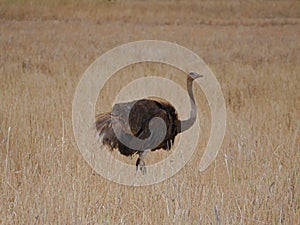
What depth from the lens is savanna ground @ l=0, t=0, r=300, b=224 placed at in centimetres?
303

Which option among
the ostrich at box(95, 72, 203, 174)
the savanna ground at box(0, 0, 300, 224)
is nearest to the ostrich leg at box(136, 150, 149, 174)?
the ostrich at box(95, 72, 203, 174)

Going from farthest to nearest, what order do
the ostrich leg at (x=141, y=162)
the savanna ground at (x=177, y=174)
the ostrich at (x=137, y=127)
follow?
the ostrich at (x=137, y=127) < the ostrich leg at (x=141, y=162) < the savanna ground at (x=177, y=174)

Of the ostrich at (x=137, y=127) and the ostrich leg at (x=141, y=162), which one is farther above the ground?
the ostrich at (x=137, y=127)

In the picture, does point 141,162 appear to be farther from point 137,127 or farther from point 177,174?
point 177,174

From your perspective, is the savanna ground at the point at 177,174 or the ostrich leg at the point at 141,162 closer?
the savanna ground at the point at 177,174

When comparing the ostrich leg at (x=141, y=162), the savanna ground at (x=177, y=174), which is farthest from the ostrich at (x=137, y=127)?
the savanna ground at (x=177, y=174)

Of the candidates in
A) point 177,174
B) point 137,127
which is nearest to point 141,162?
point 137,127

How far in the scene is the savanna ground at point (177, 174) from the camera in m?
3.03

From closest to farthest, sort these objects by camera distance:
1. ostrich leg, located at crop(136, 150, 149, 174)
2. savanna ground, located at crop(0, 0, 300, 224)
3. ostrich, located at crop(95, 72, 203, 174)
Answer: savanna ground, located at crop(0, 0, 300, 224) < ostrich leg, located at crop(136, 150, 149, 174) < ostrich, located at crop(95, 72, 203, 174)

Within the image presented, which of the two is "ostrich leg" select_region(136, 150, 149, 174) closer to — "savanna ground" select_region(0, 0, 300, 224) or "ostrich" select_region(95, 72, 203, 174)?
"ostrich" select_region(95, 72, 203, 174)

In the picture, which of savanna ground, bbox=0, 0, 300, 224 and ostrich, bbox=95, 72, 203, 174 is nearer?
savanna ground, bbox=0, 0, 300, 224

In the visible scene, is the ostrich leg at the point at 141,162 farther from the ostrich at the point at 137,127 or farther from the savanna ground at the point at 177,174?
the savanna ground at the point at 177,174

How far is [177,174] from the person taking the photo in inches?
153

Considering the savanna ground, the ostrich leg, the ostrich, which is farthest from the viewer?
the ostrich
